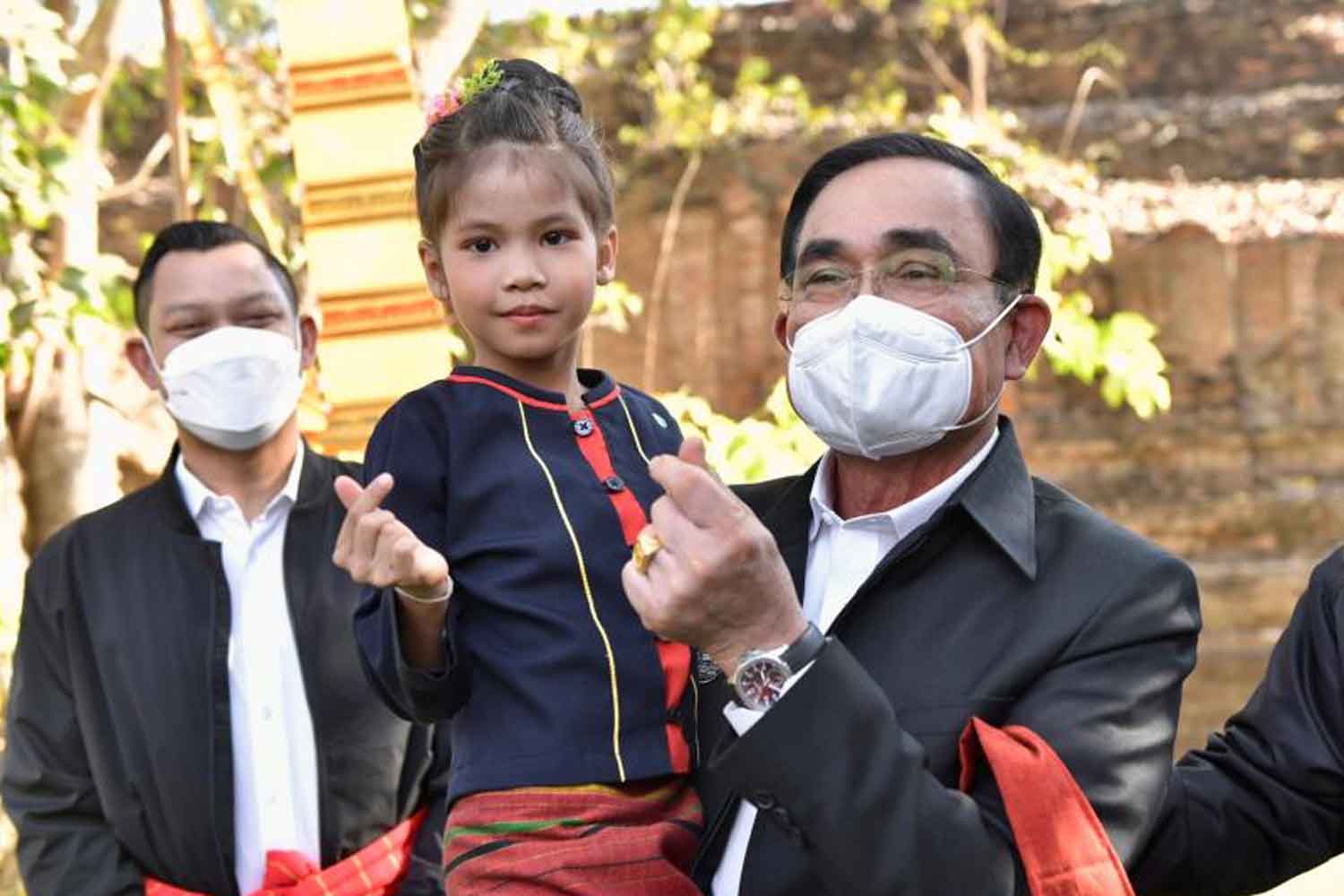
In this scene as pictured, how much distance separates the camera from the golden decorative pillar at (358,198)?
4.34 meters

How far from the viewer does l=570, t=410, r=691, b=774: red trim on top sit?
2465mm

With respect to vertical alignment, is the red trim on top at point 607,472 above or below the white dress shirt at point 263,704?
above

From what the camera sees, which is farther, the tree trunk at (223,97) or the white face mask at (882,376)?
the tree trunk at (223,97)

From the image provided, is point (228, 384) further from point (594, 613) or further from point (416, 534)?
point (594, 613)

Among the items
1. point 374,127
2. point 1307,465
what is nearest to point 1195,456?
point 1307,465

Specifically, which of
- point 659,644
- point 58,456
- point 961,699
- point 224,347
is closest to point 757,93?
point 58,456

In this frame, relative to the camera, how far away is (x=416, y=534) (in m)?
2.46

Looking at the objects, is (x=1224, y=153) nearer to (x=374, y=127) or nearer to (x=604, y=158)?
(x=374, y=127)

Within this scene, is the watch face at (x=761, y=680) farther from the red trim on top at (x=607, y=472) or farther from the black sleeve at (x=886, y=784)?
the red trim on top at (x=607, y=472)

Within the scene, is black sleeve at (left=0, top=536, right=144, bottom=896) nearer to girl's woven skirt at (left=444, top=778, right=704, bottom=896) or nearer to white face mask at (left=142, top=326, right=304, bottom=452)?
white face mask at (left=142, top=326, right=304, bottom=452)

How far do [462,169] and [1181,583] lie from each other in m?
1.09

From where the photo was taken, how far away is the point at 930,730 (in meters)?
2.13

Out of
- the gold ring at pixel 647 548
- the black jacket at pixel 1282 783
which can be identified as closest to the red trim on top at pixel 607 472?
the gold ring at pixel 647 548

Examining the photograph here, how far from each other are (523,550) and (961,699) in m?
0.63
